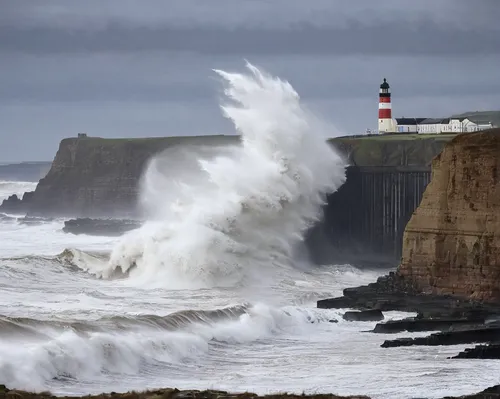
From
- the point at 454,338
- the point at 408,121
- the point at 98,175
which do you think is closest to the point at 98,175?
the point at 98,175

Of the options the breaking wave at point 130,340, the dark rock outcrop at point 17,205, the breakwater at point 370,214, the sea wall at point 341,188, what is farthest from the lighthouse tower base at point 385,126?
the breaking wave at point 130,340

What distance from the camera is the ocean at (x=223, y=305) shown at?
25.2 metres

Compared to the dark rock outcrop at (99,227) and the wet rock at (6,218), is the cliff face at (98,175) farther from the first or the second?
the dark rock outcrop at (99,227)

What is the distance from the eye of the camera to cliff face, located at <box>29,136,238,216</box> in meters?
86.7

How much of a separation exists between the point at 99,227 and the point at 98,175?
19362 mm

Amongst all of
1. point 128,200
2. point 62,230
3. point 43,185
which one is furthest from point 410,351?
point 43,185

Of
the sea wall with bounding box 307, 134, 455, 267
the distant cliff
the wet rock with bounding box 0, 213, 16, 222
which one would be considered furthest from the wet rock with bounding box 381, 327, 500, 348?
the distant cliff

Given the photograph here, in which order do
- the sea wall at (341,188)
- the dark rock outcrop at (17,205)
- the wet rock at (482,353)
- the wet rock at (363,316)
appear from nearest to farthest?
the wet rock at (482,353), the wet rock at (363,316), the sea wall at (341,188), the dark rock outcrop at (17,205)

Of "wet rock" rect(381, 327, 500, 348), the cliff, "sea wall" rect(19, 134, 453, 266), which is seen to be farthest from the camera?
the cliff

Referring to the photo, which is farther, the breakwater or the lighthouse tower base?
the lighthouse tower base

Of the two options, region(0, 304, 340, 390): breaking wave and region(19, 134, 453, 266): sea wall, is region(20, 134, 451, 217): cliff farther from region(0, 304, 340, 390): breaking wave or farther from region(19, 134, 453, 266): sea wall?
region(0, 304, 340, 390): breaking wave

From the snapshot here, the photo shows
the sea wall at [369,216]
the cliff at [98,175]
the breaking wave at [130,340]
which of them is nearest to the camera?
the breaking wave at [130,340]

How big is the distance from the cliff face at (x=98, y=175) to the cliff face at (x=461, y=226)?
1870 inches

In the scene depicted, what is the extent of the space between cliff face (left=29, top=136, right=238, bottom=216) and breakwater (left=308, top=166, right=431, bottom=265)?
110 feet
